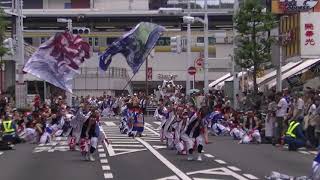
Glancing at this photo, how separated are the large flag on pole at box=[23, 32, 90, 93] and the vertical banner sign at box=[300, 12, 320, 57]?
40.9 feet

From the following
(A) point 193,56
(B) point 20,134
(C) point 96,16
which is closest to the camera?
(B) point 20,134

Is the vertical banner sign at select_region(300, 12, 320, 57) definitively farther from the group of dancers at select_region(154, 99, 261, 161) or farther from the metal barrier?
the metal barrier

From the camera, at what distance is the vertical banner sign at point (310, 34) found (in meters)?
34.3

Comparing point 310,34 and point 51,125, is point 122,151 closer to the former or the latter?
point 51,125

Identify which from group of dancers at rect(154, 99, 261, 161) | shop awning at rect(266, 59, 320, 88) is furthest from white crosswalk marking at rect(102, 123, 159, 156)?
shop awning at rect(266, 59, 320, 88)

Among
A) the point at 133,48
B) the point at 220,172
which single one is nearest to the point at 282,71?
the point at 133,48

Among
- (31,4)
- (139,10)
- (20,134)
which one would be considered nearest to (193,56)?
(139,10)

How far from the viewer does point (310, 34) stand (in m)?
34.5

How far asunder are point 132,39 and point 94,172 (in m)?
17.2

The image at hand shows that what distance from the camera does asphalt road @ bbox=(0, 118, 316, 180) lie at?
54.0ft

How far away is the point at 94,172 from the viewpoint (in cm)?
1712

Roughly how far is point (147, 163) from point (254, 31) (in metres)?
18.5

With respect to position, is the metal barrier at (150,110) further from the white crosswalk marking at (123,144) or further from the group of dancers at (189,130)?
the group of dancers at (189,130)

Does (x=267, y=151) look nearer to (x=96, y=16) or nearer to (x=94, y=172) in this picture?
(x=94, y=172)
